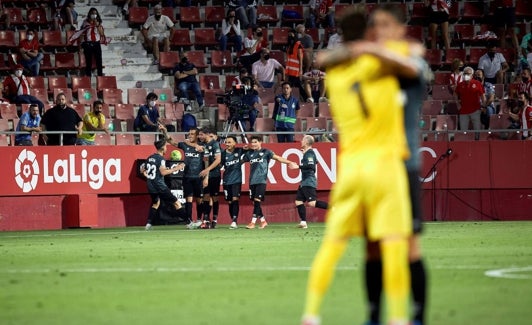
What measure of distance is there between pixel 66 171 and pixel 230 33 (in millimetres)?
7720

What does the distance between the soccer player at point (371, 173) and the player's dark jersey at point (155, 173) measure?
17.8 meters

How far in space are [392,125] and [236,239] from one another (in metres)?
12.9

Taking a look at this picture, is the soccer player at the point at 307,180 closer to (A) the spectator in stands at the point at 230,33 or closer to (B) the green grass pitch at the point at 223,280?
(B) the green grass pitch at the point at 223,280

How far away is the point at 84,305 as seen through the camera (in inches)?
404

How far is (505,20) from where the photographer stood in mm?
32375

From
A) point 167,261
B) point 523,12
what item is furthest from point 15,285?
point 523,12

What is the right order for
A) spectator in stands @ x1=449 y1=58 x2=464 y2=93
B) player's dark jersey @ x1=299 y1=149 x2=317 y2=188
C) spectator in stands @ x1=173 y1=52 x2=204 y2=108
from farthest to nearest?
spectator in stands @ x1=173 y1=52 x2=204 y2=108, spectator in stands @ x1=449 y1=58 x2=464 y2=93, player's dark jersey @ x1=299 y1=149 x2=317 y2=188

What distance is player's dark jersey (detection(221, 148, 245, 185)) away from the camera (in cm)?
2520

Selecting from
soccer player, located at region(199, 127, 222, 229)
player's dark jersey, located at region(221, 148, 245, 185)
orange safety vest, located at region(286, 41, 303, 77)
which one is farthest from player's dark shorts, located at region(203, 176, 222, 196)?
orange safety vest, located at region(286, 41, 303, 77)

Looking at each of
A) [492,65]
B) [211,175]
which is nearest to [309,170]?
[211,175]

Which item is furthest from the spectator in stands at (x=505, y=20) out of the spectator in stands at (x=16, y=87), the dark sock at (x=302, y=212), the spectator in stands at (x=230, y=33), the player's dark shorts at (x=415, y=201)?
the player's dark shorts at (x=415, y=201)

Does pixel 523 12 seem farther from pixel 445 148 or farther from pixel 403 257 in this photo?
pixel 403 257

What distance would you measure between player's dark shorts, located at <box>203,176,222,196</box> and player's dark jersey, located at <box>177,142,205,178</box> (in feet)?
1.12

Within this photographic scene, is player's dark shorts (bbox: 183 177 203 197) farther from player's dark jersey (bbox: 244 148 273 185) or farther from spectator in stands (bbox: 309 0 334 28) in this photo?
spectator in stands (bbox: 309 0 334 28)
